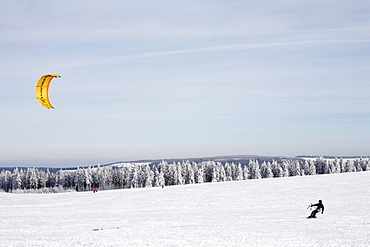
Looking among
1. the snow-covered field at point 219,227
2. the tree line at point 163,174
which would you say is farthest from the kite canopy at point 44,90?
the tree line at point 163,174

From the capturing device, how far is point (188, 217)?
2462cm

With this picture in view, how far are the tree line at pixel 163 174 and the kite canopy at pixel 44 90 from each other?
218 ft

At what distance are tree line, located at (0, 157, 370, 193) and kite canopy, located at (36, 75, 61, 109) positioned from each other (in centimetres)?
6646

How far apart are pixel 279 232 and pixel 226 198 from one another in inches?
733

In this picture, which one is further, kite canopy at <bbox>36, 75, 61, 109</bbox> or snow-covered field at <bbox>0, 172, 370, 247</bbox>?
kite canopy at <bbox>36, 75, 61, 109</bbox>

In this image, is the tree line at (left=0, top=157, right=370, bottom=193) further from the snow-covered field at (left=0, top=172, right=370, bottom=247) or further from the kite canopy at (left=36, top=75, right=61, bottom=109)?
the snow-covered field at (left=0, top=172, right=370, bottom=247)

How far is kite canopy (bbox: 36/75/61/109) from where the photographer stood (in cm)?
3219

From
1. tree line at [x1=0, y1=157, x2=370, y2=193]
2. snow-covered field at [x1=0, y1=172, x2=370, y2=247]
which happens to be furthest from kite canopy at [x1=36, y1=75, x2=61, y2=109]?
tree line at [x1=0, y1=157, x2=370, y2=193]

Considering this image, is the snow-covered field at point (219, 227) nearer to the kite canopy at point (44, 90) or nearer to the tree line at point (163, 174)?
the kite canopy at point (44, 90)

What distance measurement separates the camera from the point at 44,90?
32.6 metres

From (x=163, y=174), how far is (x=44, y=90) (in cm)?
7416

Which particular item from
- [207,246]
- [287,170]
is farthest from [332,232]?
[287,170]

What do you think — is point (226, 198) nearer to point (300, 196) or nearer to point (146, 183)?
point (300, 196)

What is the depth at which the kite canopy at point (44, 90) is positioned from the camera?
3219 cm
